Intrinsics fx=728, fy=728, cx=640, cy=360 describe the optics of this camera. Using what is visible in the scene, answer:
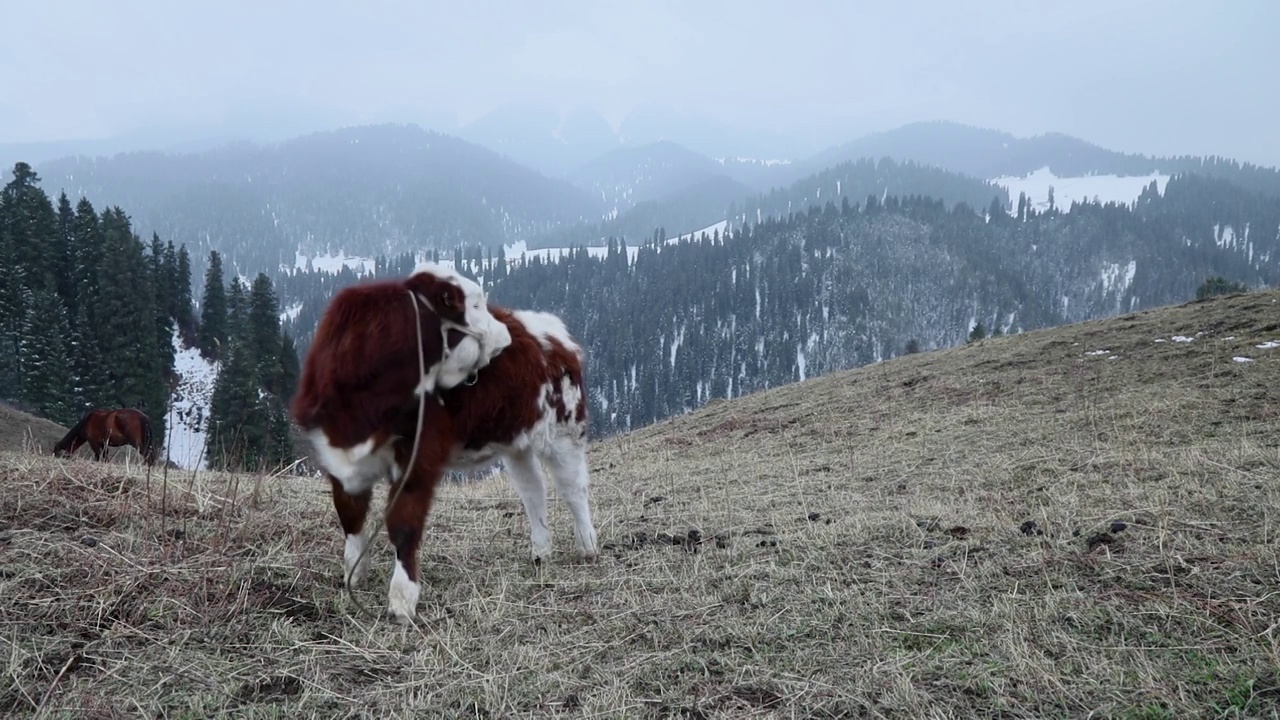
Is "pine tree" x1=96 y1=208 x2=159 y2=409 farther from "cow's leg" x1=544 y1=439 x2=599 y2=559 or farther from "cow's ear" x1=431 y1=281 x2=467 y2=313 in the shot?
"cow's ear" x1=431 y1=281 x2=467 y2=313

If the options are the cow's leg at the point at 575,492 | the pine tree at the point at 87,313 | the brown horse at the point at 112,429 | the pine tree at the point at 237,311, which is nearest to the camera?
the cow's leg at the point at 575,492

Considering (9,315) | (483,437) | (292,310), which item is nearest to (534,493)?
(483,437)

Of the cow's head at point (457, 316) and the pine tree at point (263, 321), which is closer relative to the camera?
the cow's head at point (457, 316)

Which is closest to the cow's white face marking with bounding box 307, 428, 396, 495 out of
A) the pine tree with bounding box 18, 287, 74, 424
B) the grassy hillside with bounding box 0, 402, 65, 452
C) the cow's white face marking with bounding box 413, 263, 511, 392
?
the cow's white face marking with bounding box 413, 263, 511, 392

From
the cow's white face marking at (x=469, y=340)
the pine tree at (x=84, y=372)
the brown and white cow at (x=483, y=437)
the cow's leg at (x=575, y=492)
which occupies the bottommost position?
the pine tree at (x=84, y=372)

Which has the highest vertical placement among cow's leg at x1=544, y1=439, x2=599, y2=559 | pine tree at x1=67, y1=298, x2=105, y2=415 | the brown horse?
cow's leg at x1=544, y1=439, x2=599, y2=559

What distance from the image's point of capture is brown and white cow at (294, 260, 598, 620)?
13.0 feet

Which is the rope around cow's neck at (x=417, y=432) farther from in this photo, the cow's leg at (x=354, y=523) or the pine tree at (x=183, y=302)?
the pine tree at (x=183, y=302)

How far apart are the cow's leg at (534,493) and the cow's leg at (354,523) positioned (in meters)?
1.12

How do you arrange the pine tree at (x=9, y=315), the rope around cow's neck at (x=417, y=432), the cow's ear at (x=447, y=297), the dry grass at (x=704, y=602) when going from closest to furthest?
the dry grass at (x=704, y=602) → the rope around cow's neck at (x=417, y=432) → the cow's ear at (x=447, y=297) → the pine tree at (x=9, y=315)

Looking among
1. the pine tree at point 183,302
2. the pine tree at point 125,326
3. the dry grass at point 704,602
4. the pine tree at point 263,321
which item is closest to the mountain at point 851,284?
the pine tree at point 183,302

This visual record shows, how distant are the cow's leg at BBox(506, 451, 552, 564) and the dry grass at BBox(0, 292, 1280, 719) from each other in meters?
0.23

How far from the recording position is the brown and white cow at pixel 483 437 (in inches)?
156

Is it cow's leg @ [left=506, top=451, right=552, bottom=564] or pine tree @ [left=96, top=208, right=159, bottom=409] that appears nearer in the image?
cow's leg @ [left=506, top=451, right=552, bottom=564]
